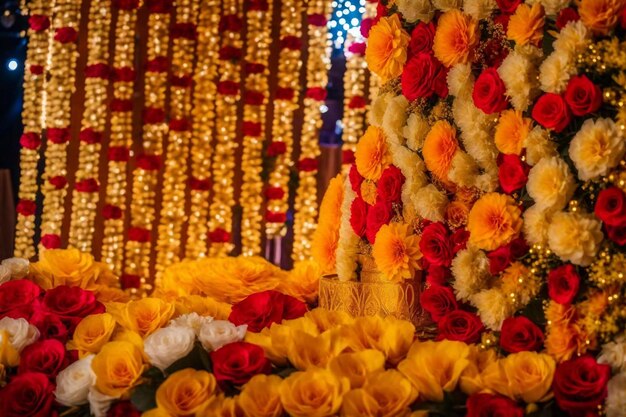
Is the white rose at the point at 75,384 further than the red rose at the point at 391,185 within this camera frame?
No

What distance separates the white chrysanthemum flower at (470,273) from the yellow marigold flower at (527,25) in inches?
20.2

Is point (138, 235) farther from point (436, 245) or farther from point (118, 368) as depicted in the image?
point (118, 368)

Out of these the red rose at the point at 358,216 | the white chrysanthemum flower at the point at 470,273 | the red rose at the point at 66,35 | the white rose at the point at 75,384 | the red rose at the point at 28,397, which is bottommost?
the red rose at the point at 28,397

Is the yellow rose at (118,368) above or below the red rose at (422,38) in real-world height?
below

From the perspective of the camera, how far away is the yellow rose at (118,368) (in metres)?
1.60

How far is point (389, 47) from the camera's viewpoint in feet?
7.30

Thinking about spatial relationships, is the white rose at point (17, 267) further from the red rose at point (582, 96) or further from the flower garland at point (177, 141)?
the flower garland at point (177, 141)

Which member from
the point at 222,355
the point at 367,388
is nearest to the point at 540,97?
the point at 367,388

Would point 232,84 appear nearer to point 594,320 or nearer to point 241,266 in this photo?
point 241,266

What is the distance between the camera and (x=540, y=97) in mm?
1803

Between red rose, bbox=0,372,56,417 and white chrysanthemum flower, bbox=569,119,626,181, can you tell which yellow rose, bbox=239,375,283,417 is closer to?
red rose, bbox=0,372,56,417

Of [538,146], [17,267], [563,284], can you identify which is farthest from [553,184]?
[17,267]

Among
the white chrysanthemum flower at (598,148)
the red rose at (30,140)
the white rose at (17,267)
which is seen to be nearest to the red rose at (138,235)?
the red rose at (30,140)

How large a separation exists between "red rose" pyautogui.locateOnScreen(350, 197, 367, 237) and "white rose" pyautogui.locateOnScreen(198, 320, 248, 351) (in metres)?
0.66
